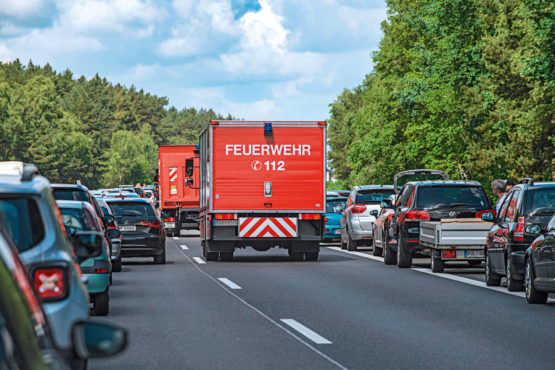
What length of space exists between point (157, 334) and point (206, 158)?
48.6 feet

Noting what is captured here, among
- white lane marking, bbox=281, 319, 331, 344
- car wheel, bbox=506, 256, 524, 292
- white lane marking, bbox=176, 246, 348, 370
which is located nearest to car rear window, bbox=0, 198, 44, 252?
white lane marking, bbox=176, 246, 348, 370

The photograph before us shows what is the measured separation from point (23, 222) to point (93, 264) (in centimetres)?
731

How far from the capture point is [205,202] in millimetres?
26047

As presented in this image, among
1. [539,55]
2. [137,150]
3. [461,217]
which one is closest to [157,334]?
[461,217]

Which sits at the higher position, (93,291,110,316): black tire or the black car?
the black car

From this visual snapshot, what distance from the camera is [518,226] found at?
16000 millimetres

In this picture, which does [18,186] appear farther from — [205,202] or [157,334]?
[205,202]

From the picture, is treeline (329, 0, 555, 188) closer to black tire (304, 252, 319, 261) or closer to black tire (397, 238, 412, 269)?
black tire (304, 252, 319, 261)

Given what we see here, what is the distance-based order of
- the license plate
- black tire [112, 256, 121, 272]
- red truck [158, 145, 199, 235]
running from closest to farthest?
the license plate, black tire [112, 256, 121, 272], red truck [158, 145, 199, 235]

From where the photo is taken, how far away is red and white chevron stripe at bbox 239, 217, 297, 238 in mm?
25047

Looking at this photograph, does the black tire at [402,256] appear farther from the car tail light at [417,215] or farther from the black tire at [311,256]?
the black tire at [311,256]

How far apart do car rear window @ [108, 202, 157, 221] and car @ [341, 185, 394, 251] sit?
6303 millimetres

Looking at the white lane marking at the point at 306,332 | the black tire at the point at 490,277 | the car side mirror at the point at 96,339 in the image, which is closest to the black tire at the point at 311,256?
the black tire at the point at 490,277

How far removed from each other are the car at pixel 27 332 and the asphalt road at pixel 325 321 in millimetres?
5503
